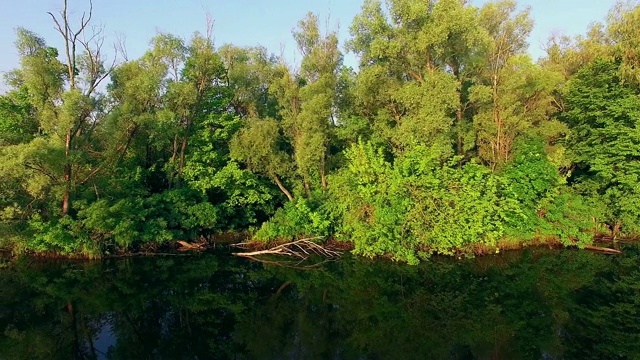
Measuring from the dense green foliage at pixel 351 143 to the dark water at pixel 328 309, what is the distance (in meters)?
2.07

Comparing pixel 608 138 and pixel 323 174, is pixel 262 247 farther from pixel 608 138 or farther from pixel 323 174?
pixel 608 138

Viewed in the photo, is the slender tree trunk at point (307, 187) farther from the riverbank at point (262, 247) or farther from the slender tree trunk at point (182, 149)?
the slender tree trunk at point (182, 149)

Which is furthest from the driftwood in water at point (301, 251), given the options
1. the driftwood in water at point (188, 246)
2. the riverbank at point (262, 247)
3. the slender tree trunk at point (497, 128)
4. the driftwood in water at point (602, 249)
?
the driftwood in water at point (602, 249)

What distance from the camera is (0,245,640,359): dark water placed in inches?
387

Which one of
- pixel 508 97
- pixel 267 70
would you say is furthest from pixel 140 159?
pixel 508 97

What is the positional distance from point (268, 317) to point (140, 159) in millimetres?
14863

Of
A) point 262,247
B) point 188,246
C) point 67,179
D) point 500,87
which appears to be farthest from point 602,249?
point 67,179

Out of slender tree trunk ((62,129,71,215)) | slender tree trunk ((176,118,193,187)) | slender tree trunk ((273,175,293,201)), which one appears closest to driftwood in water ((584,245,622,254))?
slender tree trunk ((273,175,293,201))

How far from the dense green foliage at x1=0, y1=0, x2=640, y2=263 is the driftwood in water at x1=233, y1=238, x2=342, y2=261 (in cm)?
78

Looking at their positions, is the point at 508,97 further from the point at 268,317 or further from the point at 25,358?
the point at 25,358

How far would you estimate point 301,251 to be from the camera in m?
20.2

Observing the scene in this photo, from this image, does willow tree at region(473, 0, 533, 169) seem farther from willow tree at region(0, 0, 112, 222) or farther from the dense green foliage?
willow tree at region(0, 0, 112, 222)

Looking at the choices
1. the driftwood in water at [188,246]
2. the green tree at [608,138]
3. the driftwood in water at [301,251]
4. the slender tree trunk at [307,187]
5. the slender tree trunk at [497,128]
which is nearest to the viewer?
the driftwood in water at [301,251]

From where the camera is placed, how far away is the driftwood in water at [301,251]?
18.9 m
